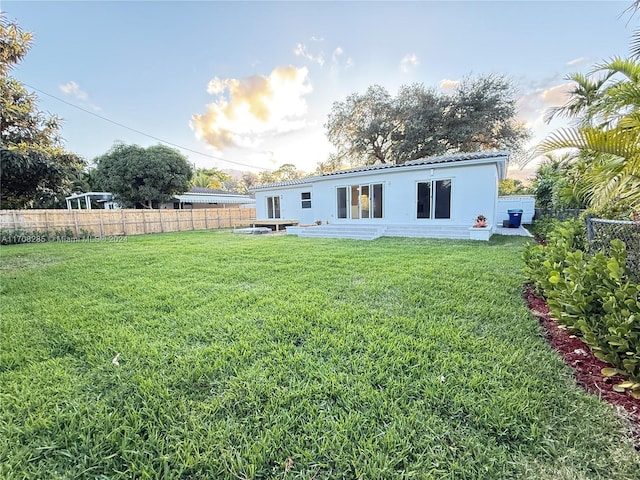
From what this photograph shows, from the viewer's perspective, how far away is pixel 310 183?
1555 centimetres

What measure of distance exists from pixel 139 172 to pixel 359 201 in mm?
16464

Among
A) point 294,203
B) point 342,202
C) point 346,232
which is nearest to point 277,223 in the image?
point 294,203

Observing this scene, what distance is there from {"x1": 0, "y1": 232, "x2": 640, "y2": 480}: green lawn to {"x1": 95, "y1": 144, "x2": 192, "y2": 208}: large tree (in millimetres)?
18170

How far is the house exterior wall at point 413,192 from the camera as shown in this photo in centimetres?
1030

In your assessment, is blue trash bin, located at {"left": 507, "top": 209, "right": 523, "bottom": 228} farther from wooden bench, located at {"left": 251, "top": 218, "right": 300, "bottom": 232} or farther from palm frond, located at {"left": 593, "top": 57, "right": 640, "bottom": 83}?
wooden bench, located at {"left": 251, "top": 218, "right": 300, "bottom": 232}

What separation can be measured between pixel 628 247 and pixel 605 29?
798 cm

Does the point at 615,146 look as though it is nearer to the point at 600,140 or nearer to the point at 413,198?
the point at 600,140

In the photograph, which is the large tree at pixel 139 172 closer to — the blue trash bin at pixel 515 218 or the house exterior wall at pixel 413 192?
the house exterior wall at pixel 413 192

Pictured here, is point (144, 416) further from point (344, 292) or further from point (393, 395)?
point (344, 292)

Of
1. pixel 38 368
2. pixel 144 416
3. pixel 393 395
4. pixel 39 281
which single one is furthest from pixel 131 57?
pixel 393 395

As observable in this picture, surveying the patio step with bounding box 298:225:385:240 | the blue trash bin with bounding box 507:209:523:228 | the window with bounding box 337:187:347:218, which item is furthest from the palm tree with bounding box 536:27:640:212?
the blue trash bin with bounding box 507:209:523:228

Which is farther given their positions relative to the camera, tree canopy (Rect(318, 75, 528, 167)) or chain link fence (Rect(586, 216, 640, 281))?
tree canopy (Rect(318, 75, 528, 167))

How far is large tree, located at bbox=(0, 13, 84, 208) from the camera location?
518 centimetres

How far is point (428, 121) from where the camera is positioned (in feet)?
68.4
